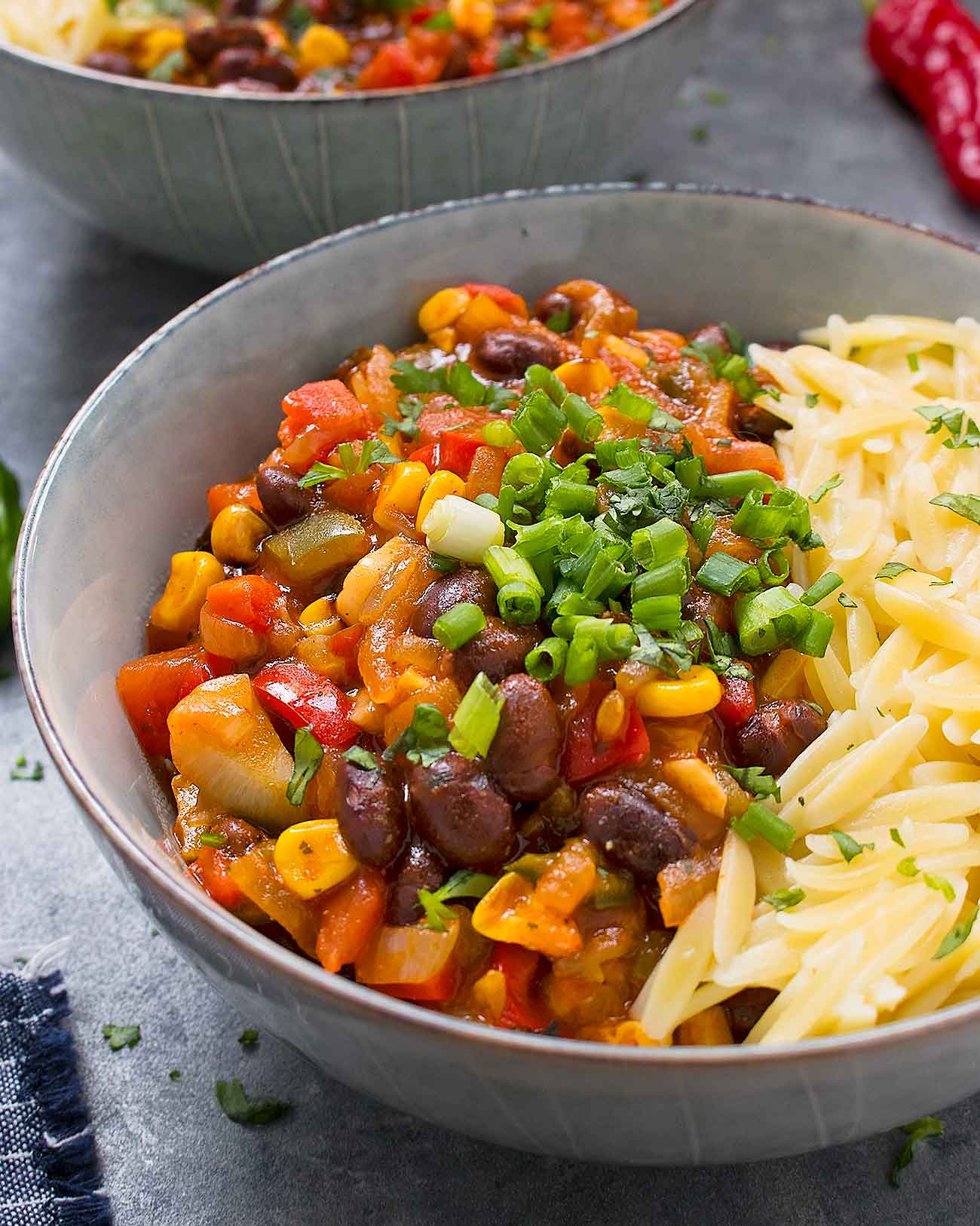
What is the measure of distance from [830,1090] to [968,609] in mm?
1599

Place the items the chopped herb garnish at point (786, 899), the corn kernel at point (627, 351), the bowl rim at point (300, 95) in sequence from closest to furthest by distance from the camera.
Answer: the chopped herb garnish at point (786, 899), the corn kernel at point (627, 351), the bowl rim at point (300, 95)

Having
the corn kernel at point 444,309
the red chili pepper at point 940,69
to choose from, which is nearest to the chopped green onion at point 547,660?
the corn kernel at point 444,309

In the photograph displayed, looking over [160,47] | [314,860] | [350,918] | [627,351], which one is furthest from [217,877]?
[160,47]

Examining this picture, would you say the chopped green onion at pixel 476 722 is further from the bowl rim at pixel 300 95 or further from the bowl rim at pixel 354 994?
the bowl rim at pixel 300 95

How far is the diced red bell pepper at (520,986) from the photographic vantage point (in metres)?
3.33

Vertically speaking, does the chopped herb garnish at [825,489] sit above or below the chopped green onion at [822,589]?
above

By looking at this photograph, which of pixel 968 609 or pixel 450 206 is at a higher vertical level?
pixel 450 206

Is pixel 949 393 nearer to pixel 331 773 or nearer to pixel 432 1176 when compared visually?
pixel 331 773

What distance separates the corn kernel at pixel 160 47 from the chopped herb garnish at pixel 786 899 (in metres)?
5.31

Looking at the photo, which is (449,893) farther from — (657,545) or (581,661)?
(657,545)

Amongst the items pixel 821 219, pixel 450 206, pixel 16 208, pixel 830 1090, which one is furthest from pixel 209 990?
pixel 16 208

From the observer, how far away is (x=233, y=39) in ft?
21.1

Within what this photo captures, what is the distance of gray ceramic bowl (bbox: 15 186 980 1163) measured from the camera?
9.32ft

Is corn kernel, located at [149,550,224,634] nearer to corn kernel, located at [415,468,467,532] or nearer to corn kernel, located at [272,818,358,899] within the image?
corn kernel, located at [415,468,467,532]
